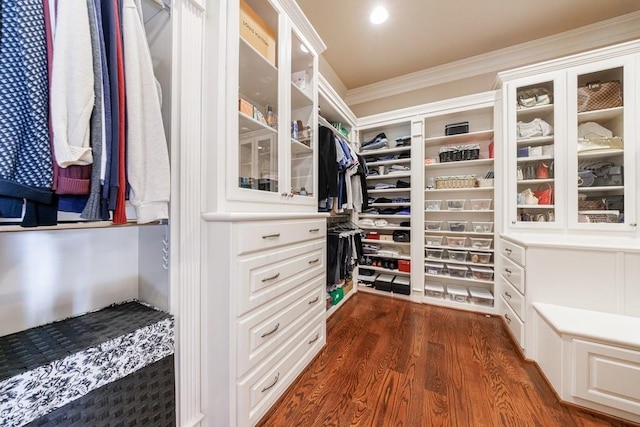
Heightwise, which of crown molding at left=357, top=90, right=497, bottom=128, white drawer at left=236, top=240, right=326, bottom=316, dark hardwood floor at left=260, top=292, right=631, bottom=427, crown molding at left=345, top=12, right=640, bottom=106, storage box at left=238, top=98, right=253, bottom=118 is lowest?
dark hardwood floor at left=260, top=292, right=631, bottom=427

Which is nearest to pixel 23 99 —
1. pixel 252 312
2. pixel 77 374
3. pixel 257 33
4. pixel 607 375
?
pixel 77 374

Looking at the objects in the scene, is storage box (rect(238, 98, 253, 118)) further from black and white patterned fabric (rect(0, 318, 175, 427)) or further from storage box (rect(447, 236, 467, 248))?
storage box (rect(447, 236, 467, 248))

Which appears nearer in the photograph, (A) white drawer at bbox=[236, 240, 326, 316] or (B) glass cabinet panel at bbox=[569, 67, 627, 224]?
(A) white drawer at bbox=[236, 240, 326, 316]

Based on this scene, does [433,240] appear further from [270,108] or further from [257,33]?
[257,33]

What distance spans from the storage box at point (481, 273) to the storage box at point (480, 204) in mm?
644

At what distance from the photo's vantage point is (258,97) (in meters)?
1.40

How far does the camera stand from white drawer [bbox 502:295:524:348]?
1.67 m

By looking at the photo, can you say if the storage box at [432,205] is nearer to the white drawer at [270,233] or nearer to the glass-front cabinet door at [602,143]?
the glass-front cabinet door at [602,143]

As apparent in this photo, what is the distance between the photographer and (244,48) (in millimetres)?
1210

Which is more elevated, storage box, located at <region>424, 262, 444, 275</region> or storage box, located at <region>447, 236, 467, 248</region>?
storage box, located at <region>447, 236, 467, 248</region>

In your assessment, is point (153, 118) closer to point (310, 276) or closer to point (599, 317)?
point (310, 276)

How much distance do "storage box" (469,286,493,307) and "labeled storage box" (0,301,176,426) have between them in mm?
2717

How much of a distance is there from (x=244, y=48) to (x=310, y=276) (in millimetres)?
1390

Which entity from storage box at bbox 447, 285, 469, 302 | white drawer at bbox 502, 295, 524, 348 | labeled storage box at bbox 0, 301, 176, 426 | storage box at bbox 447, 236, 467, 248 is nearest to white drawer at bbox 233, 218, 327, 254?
labeled storage box at bbox 0, 301, 176, 426
